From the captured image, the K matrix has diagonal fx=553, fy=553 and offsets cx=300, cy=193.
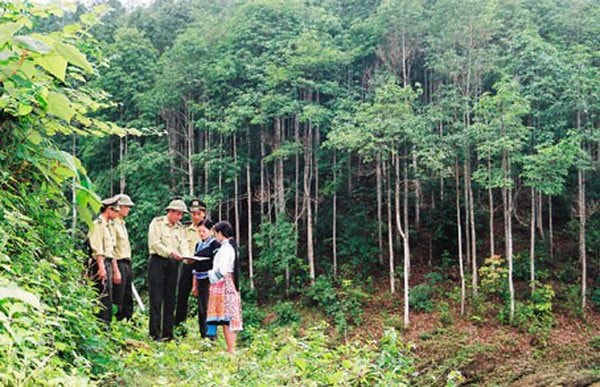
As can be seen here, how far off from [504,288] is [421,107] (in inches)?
257

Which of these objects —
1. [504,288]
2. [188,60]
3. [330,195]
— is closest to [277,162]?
[330,195]

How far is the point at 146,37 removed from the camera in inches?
1086

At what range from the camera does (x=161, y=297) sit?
4.74 m

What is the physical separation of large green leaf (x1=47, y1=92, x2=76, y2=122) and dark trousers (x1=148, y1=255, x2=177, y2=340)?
326 cm

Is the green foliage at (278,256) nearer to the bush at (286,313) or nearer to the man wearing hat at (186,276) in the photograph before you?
the bush at (286,313)

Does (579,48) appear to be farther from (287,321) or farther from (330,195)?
(287,321)

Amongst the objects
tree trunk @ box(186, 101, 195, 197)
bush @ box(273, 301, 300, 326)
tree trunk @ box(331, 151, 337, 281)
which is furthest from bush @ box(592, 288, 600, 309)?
tree trunk @ box(186, 101, 195, 197)

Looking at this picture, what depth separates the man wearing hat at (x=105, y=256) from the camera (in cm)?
423

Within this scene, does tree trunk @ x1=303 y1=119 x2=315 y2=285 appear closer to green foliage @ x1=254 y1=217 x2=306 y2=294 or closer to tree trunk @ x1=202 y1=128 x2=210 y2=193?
green foliage @ x1=254 y1=217 x2=306 y2=294

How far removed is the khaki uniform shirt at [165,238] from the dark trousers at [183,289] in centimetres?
22

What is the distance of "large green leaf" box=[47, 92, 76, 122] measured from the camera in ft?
5.39

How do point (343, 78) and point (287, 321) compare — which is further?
point (343, 78)

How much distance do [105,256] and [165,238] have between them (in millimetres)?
563

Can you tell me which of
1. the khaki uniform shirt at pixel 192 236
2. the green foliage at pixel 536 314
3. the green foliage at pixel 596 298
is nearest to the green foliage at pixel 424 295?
the green foliage at pixel 536 314
